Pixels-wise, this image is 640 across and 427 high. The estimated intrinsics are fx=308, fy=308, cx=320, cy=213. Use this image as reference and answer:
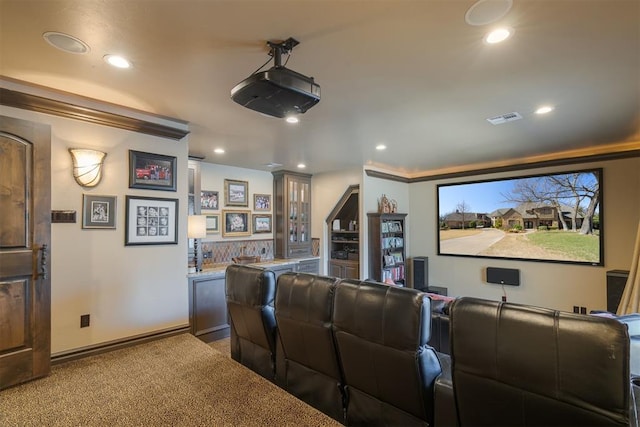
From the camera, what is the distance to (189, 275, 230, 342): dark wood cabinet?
12.6ft

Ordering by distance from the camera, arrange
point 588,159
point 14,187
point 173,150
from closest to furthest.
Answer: point 14,187 → point 173,150 → point 588,159

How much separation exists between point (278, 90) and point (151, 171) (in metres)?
2.12

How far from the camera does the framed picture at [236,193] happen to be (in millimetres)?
5527

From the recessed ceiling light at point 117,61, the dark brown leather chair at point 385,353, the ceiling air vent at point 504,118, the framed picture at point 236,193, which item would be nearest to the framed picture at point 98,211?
the recessed ceiling light at point 117,61

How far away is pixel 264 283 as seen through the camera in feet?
7.86

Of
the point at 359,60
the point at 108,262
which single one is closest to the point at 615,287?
the point at 359,60

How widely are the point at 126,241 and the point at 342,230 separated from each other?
13.5 feet

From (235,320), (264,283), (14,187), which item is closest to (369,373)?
(264,283)

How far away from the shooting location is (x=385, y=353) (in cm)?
164

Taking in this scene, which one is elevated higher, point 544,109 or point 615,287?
point 544,109

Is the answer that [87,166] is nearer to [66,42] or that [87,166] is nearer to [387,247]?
[66,42]

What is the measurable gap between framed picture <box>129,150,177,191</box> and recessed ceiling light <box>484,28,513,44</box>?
309 cm

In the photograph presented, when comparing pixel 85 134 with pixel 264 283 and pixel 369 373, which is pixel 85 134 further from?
pixel 369 373

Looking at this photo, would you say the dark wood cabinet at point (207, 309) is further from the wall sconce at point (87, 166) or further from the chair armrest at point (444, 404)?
the chair armrest at point (444, 404)
